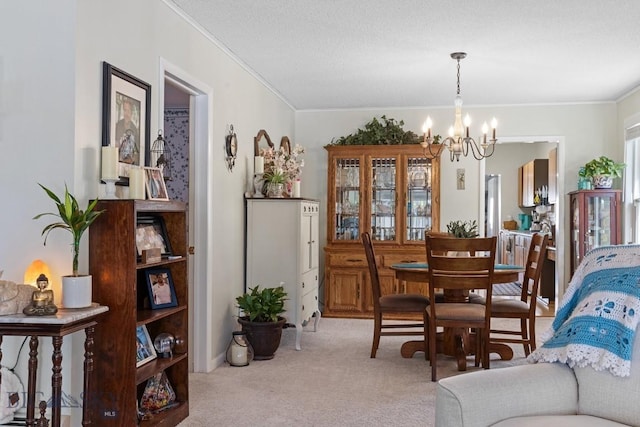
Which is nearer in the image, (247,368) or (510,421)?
(510,421)

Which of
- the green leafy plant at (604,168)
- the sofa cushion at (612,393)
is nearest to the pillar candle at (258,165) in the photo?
the green leafy plant at (604,168)

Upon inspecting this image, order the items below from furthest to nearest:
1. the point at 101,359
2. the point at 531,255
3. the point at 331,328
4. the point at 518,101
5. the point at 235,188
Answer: the point at 518,101, the point at 331,328, the point at 235,188, the point at 531,255, the point at 101,359

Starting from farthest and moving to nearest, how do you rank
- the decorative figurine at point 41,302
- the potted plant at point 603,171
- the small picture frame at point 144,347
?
the potted plant at point 603,171 → the small picture frame at point 144,347 → the decorative figurine at point 41,302

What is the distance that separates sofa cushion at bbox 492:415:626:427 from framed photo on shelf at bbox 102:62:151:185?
2190mm

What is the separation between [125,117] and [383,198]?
13.7 ft

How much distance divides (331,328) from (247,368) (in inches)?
68.5

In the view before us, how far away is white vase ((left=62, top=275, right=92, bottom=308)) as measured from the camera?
8.08 feet

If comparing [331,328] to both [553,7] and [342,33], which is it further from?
[553,7]

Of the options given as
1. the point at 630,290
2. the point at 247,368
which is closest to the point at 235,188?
the point at 247,368

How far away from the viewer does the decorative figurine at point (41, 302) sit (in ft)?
7.64

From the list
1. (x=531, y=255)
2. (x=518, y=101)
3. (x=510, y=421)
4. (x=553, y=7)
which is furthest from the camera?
(x=518, y=101)

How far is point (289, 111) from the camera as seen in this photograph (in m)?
7.06

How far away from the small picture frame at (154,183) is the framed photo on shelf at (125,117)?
11 cm

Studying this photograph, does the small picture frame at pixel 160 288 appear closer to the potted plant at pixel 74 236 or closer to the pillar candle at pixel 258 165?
the potted plant at pixel 74 236
